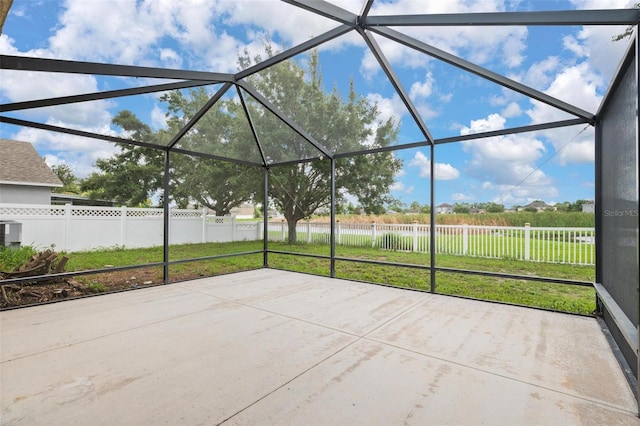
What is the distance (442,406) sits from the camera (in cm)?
170

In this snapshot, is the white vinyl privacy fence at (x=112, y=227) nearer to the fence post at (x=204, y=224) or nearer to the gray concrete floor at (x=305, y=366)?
the fence post at (x=204, y=224)

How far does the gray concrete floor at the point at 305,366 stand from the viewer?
5.38 feet

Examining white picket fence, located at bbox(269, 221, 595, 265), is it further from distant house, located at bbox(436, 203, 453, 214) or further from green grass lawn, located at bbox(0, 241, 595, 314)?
distant house, located at bbox(436, 203, 453, 214)

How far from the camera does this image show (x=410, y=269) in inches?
253

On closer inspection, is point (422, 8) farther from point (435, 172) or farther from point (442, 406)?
point (442, 406)

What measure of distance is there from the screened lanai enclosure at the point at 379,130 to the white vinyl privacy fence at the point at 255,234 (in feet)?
0.11

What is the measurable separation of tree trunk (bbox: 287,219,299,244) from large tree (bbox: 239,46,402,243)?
1239 millimetres

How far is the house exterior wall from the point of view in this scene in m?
5.80

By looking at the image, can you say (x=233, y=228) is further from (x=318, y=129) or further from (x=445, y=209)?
(x=445, y=209)

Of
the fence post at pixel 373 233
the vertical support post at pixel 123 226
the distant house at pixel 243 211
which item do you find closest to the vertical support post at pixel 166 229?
the vertical support post at pixel 123 226

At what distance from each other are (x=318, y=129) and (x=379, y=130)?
39.3 inches

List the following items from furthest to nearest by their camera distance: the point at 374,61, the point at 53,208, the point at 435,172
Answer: the point at 53,208
the point at 435,172
the point at 374,61

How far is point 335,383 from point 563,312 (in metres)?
3.05

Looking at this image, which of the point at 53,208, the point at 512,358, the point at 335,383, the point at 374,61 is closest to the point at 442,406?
the point at 335,383
